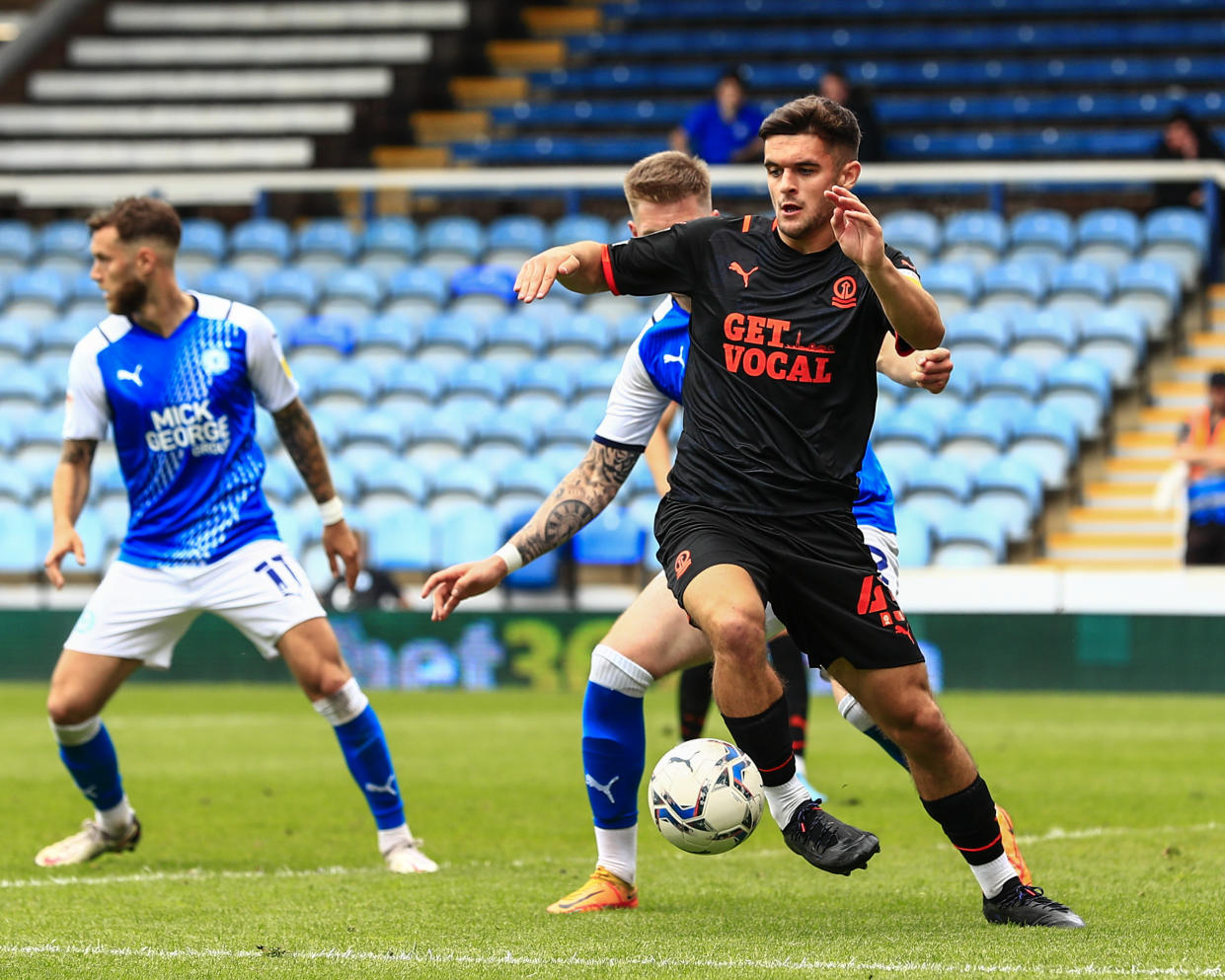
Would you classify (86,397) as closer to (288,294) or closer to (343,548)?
(343,548)

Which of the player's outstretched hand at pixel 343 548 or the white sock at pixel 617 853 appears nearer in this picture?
the white sock at pixel 617 853

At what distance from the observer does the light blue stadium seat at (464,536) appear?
15.2 metres

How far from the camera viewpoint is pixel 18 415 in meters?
17.5

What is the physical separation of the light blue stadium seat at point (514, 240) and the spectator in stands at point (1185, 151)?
6291 mm

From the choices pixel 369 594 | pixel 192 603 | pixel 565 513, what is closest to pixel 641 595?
pixel 565 513

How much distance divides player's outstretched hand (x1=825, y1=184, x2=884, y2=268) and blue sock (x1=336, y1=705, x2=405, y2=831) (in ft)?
9.54

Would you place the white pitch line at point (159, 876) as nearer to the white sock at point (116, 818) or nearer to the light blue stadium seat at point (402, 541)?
the white sock at point (116, 818)

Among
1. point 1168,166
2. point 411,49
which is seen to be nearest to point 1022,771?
point 1168,166

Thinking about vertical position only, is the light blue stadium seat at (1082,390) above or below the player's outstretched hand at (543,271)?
below

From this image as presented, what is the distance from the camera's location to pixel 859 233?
14.7 ft

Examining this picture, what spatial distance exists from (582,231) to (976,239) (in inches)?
154

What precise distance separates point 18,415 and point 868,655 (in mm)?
14315

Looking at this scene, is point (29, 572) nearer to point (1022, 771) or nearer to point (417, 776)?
point (417, 776)

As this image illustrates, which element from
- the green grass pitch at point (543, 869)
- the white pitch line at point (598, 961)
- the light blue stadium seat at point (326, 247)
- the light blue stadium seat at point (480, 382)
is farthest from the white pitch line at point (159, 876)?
the light blue stadium seat at point (326, 247)
